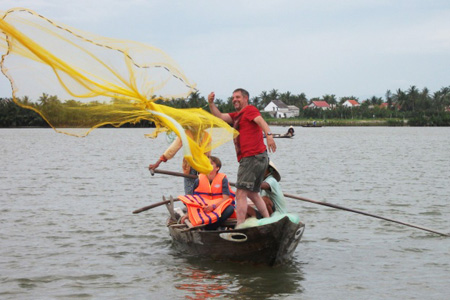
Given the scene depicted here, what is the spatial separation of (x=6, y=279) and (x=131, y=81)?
3559 mm

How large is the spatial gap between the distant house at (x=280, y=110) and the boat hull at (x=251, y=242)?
148121mm

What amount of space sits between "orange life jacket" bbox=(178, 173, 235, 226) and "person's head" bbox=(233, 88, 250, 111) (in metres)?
1.50

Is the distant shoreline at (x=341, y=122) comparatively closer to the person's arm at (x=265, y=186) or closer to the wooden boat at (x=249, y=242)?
the wooden boat at (x=249, y=242)

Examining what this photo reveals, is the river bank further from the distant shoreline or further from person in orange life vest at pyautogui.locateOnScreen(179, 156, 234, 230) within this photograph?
person in orange life vest at pyautogui.locateOnScreen(179, 156, 234, 230)

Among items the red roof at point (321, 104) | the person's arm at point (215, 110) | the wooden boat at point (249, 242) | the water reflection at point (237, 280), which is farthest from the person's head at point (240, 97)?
the red roof at point (321, 104)

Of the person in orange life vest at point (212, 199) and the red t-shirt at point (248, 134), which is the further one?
the person in orange life vest at point (212, 199)

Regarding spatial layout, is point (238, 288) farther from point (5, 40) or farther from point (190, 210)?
point (5, 40)

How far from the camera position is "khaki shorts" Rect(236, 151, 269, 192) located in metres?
9.48

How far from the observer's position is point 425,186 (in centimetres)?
2286

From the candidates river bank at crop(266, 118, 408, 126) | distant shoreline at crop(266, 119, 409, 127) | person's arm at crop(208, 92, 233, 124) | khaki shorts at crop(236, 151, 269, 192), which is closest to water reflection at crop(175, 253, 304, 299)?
khaki shorts at crop(236, 151, 269, 192)

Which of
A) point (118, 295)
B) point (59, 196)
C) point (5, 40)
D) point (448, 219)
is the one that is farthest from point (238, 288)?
point (59, 196)

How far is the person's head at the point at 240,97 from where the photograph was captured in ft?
30.7

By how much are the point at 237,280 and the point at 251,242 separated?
1.94ft

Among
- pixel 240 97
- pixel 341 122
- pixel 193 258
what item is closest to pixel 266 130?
pixel 240 97
